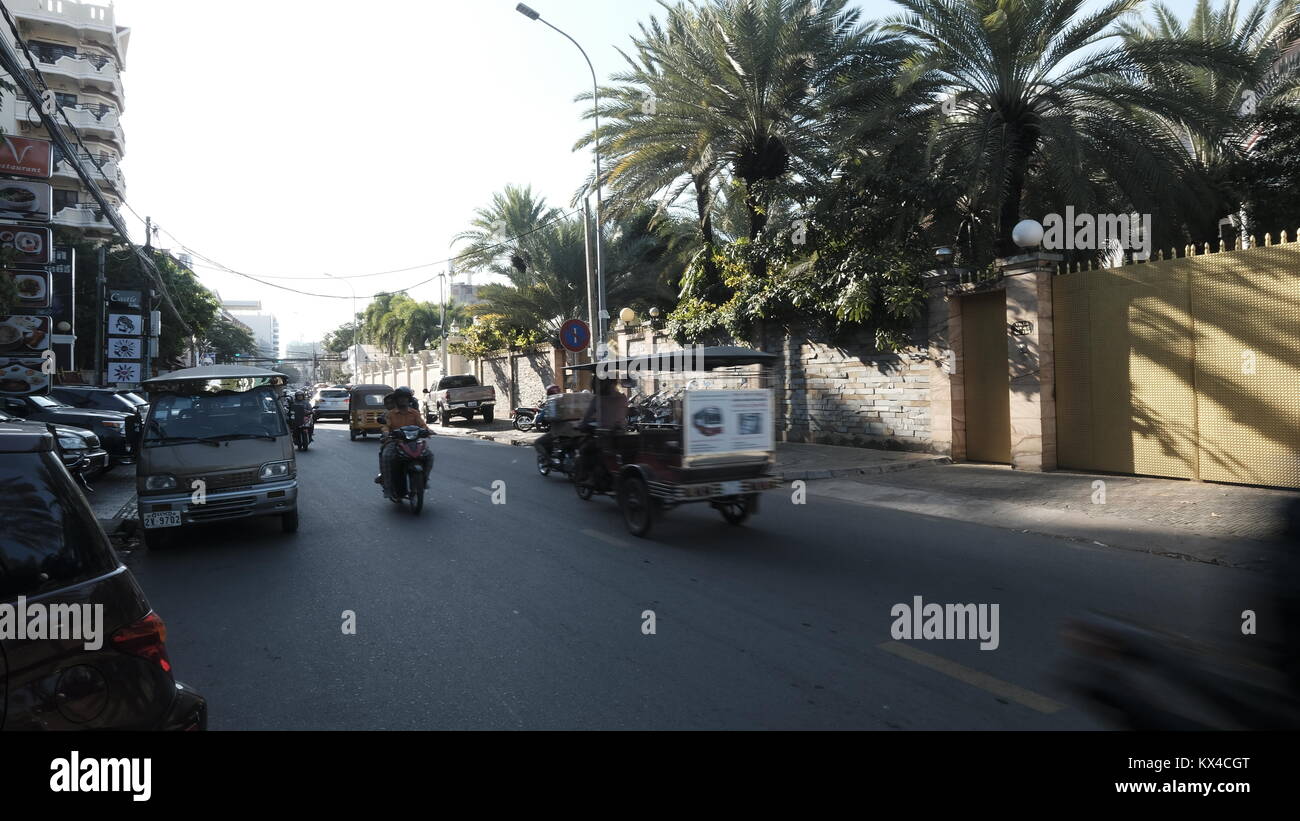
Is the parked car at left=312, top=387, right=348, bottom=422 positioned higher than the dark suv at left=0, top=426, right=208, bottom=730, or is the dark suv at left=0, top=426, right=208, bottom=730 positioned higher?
the parked car at left=312, top=387, right=348, bottom=422

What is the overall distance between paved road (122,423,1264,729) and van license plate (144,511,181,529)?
36cm

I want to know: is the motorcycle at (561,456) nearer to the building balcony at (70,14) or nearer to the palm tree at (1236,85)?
the palm tree at (1236,85)

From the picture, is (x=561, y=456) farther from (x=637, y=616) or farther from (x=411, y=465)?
(x=637, y=616)

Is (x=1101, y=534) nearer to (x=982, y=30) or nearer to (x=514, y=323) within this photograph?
(x=982, y=30)

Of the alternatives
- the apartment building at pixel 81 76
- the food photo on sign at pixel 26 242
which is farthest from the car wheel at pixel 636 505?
the apartment building at pixel 81 76

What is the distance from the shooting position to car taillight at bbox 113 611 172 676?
2.34m

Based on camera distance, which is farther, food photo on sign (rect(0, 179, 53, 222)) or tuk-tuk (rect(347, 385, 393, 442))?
tuk-tuk (rect(347, 385, 393, 442))

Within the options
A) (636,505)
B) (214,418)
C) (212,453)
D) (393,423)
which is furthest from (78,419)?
(636,505)

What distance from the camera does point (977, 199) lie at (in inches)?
525

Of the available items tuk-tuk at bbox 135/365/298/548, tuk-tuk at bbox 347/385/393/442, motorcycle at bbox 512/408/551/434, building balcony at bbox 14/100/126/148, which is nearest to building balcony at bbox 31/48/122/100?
building balcony at bbox 14/100/126/148

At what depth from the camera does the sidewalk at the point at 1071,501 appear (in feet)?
25.4

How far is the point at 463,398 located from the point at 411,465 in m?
20.8

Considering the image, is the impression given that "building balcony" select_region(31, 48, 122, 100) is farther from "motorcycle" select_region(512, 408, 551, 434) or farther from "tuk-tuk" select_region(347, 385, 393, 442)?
"motorcycle" select_region(512, 408, 551, 434)
